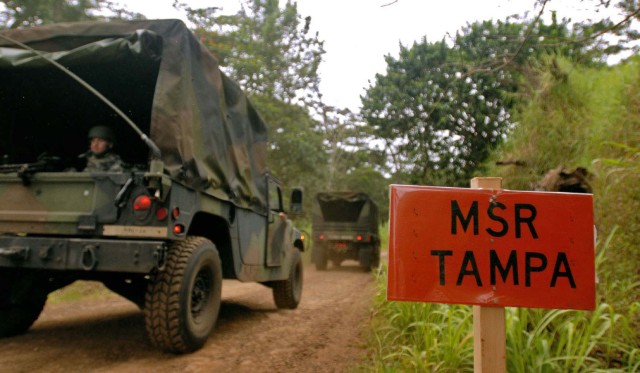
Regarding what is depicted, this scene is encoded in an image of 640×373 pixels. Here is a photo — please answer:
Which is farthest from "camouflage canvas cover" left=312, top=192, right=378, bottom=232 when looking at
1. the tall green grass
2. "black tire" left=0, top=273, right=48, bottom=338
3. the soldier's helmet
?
"black tire" left=0, top=273, right=48, bottom=338

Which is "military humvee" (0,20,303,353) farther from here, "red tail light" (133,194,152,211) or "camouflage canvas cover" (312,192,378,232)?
"camouflage canvas cover" (312,192,378,232)

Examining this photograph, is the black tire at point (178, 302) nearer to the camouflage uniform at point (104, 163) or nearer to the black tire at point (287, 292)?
the camouflage uniform at point (104, 163)

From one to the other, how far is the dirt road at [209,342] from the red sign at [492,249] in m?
1.93

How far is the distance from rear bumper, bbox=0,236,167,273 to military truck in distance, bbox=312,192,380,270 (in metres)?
10.4

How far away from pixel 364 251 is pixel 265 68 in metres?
6.76

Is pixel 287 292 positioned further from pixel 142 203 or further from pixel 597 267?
pixel 597 267

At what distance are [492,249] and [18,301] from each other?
4.14 m

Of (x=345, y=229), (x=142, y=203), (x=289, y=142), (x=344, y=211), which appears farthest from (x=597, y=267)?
(x=289, y=142)

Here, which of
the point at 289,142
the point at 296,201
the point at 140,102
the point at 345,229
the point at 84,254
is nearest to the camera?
the point at 84,254

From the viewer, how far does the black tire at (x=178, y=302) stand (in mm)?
3631

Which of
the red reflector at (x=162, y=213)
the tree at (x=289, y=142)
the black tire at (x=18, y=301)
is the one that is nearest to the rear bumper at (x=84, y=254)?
the red reflector at (x=162, y=213)

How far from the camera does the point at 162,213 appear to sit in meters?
3.70

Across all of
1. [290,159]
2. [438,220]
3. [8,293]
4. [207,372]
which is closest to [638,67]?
[438,220]

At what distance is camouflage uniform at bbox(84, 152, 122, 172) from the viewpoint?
454cm
